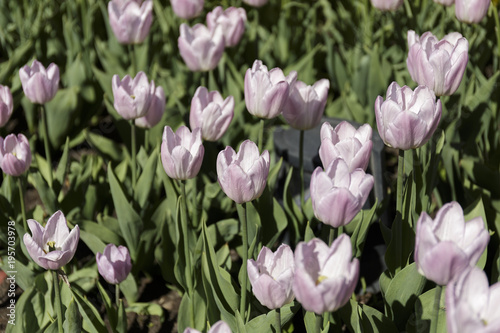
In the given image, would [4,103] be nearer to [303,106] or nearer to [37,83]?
[37,83]

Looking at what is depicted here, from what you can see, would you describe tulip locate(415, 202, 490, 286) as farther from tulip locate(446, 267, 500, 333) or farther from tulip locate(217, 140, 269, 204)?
tulip locate(217, 140, 269, 204)

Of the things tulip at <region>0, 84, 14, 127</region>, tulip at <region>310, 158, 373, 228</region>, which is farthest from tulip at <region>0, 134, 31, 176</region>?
tulip at <region>310, 158, 373, 228</region>

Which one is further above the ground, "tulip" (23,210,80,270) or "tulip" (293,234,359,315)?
"tulip" (293,234,359,315)

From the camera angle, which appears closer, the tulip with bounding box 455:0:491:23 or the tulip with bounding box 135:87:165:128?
the tulip with bounding box 135:87:165:128

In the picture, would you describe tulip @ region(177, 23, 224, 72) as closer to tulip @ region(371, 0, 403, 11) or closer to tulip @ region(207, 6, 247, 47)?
tulip @ region(207, 6, 247, 47)

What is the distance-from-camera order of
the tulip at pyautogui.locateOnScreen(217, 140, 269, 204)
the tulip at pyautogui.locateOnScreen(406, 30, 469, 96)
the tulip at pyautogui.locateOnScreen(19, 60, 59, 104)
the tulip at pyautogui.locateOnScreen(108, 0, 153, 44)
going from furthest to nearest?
the tulip at pyautogui.locateOnScreen(108, 0, 153, 44) → the tulip at pyautogui.locateOnScreen(19, 60, 59, 104) → the tulip at pyautogui.locateOnScreen(406, 30, 469, 96) → the tulip at pyautogui.locateOnScreen(217, 140, 269, 204)

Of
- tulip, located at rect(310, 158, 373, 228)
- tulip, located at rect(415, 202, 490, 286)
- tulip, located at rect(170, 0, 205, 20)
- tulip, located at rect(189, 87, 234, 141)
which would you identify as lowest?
tulip, located at rect(170, 0, 205, 20)

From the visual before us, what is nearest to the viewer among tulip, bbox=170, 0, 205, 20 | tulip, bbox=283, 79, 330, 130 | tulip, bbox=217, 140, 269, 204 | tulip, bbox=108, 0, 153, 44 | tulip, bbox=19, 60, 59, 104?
tulip, bbox=217, 140, 269, 204

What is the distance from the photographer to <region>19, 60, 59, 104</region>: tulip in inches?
77.2

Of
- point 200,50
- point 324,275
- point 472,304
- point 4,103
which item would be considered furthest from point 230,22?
point 472,304

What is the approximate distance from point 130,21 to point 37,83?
1.76 ft

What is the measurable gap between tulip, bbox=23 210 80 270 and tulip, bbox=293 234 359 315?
52 cm

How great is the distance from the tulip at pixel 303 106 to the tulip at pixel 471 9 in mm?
671

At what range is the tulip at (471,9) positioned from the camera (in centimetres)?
207
